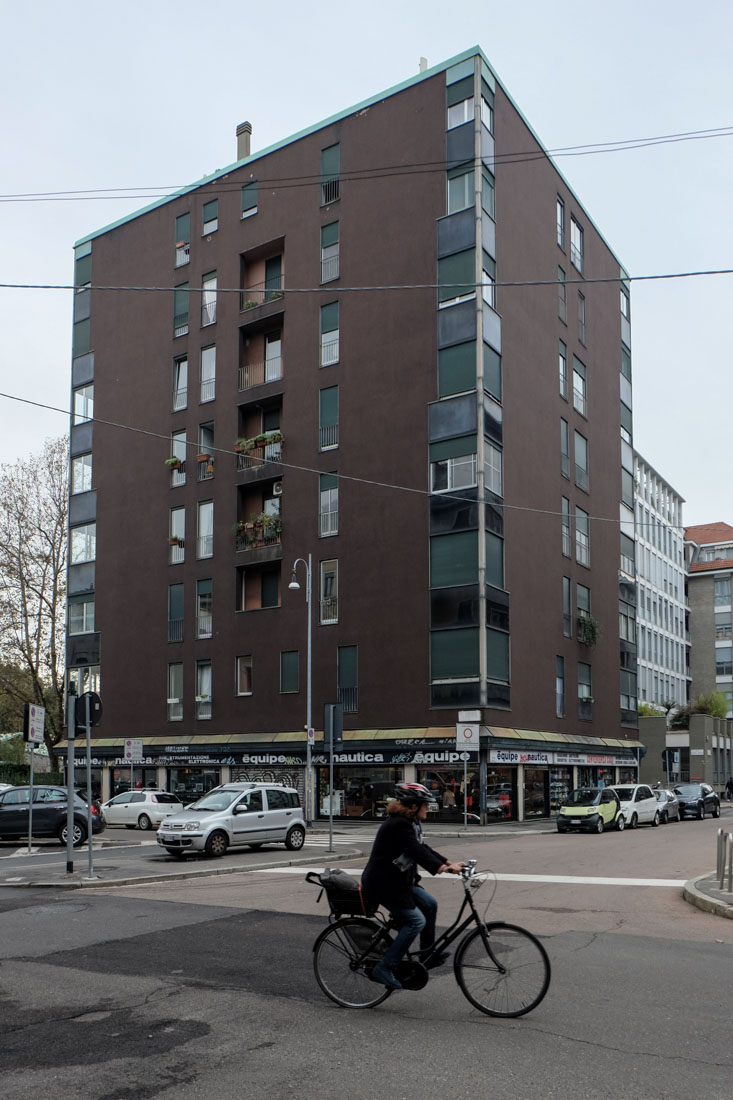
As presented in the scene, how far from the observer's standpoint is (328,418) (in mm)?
42406

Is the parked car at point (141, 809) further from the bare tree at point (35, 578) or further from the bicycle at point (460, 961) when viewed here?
the bicycle at point (460, 961)

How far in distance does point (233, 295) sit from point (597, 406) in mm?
17828

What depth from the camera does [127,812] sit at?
121 feet

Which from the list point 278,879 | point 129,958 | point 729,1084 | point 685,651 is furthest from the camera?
point 685,651

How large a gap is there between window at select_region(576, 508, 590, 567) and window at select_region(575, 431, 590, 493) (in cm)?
127

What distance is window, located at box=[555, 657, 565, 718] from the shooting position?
43.3 m

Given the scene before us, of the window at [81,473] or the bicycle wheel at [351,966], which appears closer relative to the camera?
the bicycle wheel at [351,966]

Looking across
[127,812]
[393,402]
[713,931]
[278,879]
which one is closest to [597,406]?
[393,402]

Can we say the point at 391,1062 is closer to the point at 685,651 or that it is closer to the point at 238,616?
the point at 238,616

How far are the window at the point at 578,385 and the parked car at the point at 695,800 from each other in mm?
17217

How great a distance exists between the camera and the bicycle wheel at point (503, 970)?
7.36 metres

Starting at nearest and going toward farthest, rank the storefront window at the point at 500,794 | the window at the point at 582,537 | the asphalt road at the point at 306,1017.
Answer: the asphalt road at the point at 306,1017, the storefront window at the point at 500,794, the window at the point at 582,537

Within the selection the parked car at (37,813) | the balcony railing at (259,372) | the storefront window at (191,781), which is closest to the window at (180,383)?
the balcony railing at (259,372)

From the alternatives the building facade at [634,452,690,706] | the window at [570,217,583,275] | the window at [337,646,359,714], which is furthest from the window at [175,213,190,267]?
the building facade at [634,452,690,706]
